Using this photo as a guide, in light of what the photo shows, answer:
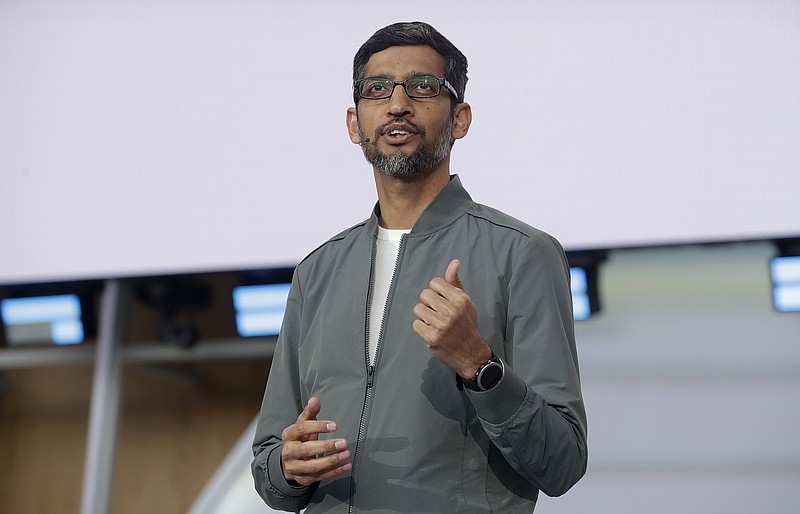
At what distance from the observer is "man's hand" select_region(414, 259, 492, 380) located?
36.6 inches

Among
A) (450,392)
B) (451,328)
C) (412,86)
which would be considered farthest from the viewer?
(412,86)

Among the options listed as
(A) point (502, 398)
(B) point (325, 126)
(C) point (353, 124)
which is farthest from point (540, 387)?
(B) point (325, 126)

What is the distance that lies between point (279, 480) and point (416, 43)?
1.82 ft

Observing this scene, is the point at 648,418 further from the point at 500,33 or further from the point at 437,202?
the point at 437,202

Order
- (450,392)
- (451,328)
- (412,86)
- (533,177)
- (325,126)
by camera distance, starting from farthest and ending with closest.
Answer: (325,126)
(533,177)
(412,86)
(450,392)
(451,328)

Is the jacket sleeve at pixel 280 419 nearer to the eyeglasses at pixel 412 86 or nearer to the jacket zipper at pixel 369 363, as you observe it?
the jacket zipper at pixel 369 363

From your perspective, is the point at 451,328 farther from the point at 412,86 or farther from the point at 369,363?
the point at 412,86

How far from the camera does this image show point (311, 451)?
0.98 metres

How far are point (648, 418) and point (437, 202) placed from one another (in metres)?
1.96

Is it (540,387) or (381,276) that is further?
(381,276)

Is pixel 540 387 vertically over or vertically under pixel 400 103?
under

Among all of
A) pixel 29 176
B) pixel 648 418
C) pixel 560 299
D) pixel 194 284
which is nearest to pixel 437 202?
pixel 560 299

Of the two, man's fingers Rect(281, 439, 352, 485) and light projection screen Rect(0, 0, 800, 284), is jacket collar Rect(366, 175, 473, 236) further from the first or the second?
light projection screen Rect(0, 0, 800, 284)

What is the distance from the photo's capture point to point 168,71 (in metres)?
3.50
